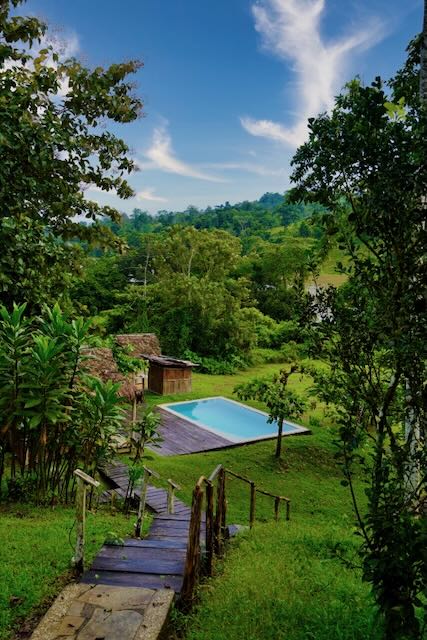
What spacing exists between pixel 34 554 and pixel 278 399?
8761 mm

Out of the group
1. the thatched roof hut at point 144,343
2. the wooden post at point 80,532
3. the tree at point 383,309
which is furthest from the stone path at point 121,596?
the thatched roof hut at point 144,343

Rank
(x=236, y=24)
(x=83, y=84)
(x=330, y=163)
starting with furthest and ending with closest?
(x=236, y=24) → (x=83, y=84) → (x=330, y=163)

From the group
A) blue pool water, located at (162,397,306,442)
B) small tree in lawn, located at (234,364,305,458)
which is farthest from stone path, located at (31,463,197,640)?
blue pool water, located at (162,397,306,442)

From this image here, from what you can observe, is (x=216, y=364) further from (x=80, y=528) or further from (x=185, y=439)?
(x=80, y=528)

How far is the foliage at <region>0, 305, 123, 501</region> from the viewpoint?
209 inches

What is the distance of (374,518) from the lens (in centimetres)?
239

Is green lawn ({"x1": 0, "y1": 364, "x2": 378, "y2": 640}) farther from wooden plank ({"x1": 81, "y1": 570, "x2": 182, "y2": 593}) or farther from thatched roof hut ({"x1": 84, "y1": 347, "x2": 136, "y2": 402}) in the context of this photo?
thatched roof hut ({"x1": 84, "y1": 347, "x2": 136, "y2": 402})

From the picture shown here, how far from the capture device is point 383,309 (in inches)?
99.6

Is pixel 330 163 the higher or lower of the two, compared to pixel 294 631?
higher

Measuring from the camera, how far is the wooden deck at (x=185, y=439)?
12.6 metres

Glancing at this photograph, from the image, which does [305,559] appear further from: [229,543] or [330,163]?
[330,163]

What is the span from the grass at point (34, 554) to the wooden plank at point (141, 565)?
255 millimetres

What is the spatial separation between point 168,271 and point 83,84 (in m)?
21.0

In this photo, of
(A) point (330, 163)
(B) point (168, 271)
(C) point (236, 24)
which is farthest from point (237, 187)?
(A) point (330, 163)
